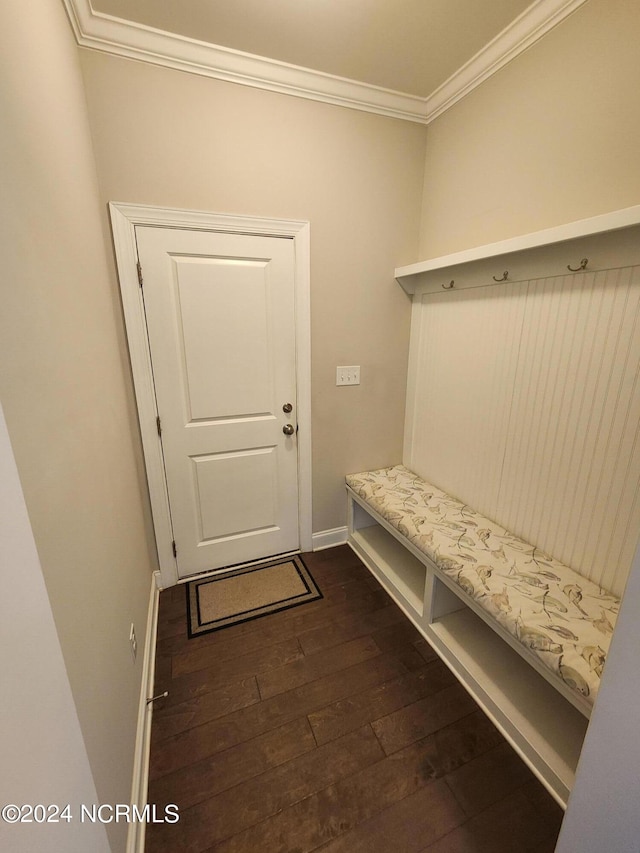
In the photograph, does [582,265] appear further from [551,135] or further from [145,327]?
[145,327]

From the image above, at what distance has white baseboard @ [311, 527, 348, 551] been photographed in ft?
7.86

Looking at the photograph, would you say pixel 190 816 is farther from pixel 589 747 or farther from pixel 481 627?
pixel 481 627

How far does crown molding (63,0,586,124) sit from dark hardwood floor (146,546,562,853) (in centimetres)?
268

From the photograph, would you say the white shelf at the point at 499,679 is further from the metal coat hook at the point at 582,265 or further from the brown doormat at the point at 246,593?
the metal coat hook at the point at 582,265

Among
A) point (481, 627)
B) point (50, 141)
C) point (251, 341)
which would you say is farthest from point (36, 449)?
point (481, 627)

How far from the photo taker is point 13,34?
Result: 71 cm

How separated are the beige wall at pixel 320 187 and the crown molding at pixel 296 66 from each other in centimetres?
4

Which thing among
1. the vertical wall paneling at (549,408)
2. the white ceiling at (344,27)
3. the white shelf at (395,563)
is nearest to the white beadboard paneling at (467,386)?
the vertical wall paneling at (549,408)

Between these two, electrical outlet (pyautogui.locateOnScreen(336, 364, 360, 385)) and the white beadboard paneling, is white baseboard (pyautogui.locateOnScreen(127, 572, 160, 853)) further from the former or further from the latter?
the white beadboard paneling

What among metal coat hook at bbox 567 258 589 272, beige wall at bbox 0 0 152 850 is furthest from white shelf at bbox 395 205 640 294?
beige wall at bbox 0 0 152 850

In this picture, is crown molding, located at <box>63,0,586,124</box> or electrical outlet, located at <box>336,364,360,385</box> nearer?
crown molding, located at <box>63,0,586,124</box>

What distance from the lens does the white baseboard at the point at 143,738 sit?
3.30 ft

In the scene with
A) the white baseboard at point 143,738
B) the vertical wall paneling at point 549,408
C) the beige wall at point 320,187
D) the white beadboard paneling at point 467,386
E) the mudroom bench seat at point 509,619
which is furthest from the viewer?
the white beadboard paneling at point 467,386

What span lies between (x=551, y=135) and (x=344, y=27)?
3.22 feet
